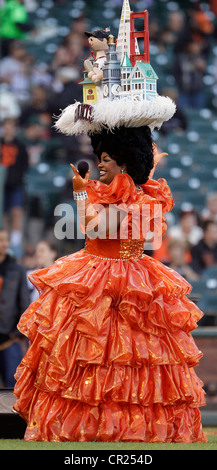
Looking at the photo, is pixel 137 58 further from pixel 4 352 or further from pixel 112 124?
pixel 4 352

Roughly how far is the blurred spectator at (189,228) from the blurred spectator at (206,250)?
0.21 m

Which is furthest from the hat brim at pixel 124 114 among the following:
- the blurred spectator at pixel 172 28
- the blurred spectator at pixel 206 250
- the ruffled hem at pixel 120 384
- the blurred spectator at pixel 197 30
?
the blurred spectator at pixel 172 28

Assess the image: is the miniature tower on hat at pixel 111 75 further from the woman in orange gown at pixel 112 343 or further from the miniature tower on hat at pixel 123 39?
the woman in orange gown at pixel 112 343

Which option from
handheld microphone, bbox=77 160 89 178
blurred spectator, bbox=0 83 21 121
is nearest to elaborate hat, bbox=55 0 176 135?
handheld microphone, bbox=77 160 89 178

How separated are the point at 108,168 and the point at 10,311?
334 centimetres

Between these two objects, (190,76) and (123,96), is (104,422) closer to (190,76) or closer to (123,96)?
(123,96)

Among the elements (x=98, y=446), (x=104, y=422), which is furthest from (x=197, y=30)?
(x=98, y=446)

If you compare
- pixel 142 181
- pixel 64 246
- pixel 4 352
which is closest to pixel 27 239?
pixel 64 246

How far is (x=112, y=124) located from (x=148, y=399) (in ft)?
5.17

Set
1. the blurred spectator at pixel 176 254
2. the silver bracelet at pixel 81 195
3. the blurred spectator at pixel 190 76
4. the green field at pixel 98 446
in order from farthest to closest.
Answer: the blurred spectator at pixel 190 76
the blurred spectator at pixel 176 254
the silver bracelet at pixel 81 195
the green field at pixel 98 446

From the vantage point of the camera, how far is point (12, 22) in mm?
13922

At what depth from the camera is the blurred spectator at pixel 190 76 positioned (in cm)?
1363

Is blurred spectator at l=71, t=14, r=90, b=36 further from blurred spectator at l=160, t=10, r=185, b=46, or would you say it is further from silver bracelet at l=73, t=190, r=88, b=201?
silver bracelet at l=73, t=190, r=88, b=201
